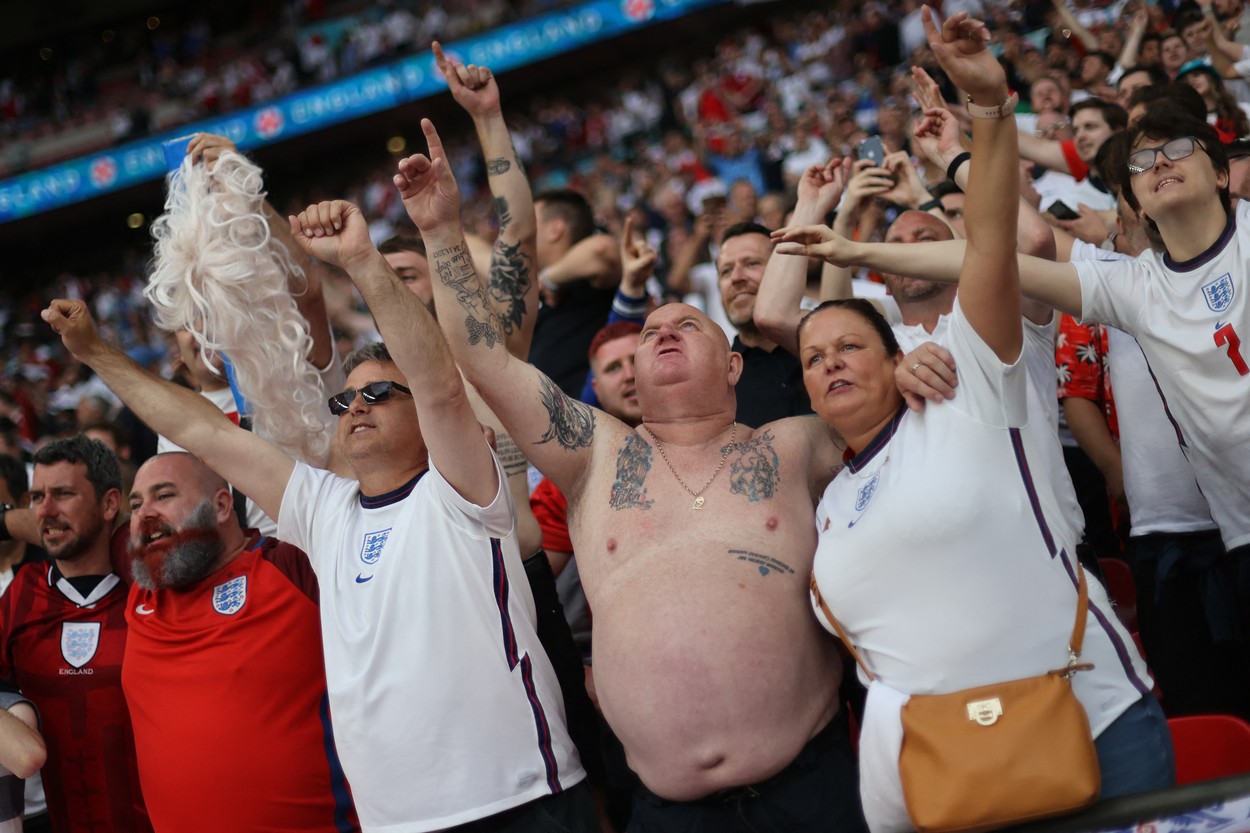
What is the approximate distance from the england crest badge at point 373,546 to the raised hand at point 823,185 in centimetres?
177

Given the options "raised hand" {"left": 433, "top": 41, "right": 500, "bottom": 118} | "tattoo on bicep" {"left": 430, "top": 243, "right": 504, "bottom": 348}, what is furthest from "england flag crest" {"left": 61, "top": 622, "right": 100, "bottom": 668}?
"raised hand" {"left": 433, "top": 41, "right": 500, "bottom": 118}

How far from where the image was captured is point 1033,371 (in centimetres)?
330

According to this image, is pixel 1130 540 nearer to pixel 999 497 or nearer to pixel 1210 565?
pixel 1210 565

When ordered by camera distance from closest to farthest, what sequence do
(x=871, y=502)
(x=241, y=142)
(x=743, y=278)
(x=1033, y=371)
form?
(x=871, y=502) < (x=1033, y=371) < (x=743, y=278) < (x=241, y=142)

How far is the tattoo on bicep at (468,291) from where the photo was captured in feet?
9.93

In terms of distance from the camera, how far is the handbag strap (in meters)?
2.40

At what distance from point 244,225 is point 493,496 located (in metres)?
1.37

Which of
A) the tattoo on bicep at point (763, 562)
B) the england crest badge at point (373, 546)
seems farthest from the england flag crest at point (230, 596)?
the tattoo on bicep at point (763, 562)

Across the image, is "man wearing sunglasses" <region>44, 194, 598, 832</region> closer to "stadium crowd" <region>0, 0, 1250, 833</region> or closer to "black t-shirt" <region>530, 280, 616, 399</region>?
"stadium crowd" <region>0, 0, 1250, 833</region>

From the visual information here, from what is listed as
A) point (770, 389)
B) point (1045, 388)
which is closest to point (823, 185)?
point (770, 389)

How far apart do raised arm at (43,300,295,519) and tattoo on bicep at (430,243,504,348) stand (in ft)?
2.59

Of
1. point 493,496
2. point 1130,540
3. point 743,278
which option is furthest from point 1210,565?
point 493,496

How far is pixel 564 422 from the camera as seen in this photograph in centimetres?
309

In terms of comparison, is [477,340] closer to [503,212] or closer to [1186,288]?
[503,212]
